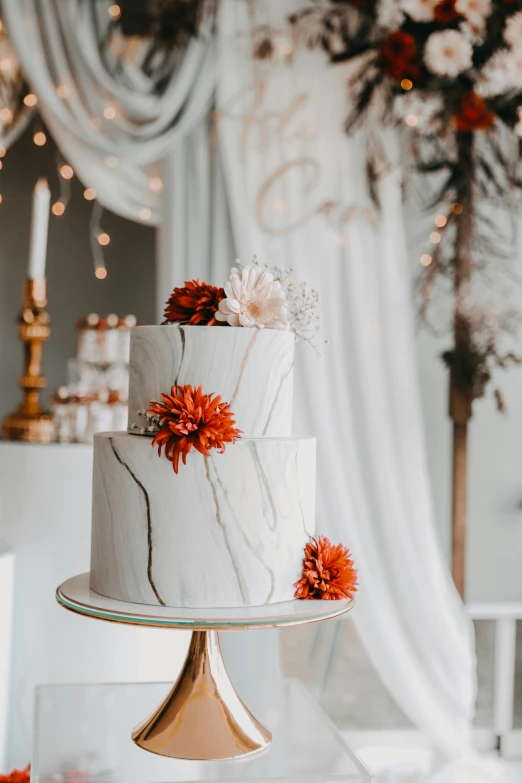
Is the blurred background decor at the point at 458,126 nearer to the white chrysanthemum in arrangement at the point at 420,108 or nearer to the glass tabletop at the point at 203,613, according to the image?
the white chrysanthemum in arrangement at the point at 420,108

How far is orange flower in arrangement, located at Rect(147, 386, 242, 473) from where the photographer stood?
47.3 inches

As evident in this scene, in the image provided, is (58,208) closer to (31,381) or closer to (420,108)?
(31,381)

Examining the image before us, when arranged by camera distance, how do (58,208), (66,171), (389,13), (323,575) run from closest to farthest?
1. (323,575)
2. (389,13)
3. (66,171)
4. (58,208)

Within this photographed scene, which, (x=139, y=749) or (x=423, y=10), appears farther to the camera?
(x=423, y=10)

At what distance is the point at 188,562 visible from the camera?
1224 mm

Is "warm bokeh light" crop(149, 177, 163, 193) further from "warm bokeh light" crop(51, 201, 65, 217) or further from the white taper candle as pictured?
"warm bokeh light" crop(51, 201, 65, 217)

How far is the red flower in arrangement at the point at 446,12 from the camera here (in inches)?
95.2

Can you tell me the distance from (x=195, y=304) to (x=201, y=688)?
0.63 metres

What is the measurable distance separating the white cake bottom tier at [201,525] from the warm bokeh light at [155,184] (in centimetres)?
131

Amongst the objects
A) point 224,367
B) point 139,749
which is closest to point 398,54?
point 224,367

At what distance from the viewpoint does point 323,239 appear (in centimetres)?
241

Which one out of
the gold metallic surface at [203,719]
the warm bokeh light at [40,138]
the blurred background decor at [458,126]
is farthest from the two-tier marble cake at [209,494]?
the warm bokeh light at [40,138]

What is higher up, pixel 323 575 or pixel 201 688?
pixel 323 575

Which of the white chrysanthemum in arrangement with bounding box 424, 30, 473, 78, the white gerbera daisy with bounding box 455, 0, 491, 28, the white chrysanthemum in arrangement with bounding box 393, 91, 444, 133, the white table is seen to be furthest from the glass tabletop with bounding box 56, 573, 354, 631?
the white gerbera daisy with bounding box 455, 0, 491, 28
